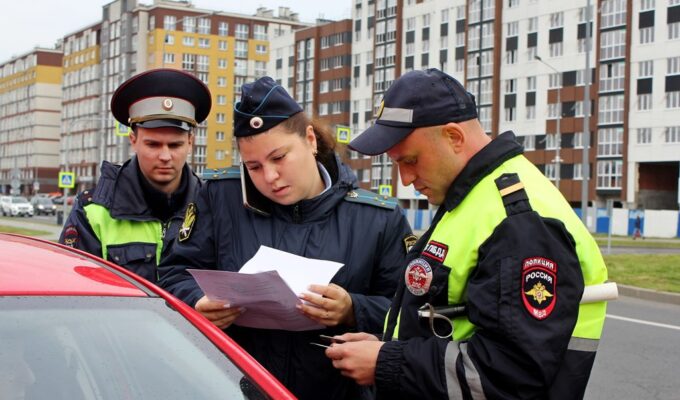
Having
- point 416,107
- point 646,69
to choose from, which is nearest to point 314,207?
point 416,107

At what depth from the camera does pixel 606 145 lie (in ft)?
188

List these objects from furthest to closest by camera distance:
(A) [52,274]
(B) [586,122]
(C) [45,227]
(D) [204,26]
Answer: (D) [204,26]
(C) [45,227]
(B) [586,122]
(A) [52,274]

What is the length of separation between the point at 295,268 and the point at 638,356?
6.97m

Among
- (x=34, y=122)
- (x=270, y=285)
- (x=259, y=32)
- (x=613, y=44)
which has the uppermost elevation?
(x=259, y=32)

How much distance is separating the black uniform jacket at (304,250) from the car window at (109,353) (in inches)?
25.4

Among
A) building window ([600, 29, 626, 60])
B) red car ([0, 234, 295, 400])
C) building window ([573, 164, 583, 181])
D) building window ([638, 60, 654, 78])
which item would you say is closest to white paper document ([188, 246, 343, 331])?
red car ([0, 234, 295, 400])

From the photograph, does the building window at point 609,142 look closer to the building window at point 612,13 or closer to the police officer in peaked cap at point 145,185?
the building window at point 612,13

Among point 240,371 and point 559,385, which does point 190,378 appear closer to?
point 240,371

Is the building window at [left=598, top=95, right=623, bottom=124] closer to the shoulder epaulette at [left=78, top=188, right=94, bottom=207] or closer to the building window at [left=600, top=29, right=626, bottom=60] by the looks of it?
the building window at [left=600, top=29, right=626, bottom=60]

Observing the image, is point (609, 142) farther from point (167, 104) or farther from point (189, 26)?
point (189, 26)

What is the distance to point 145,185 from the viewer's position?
3723 mm

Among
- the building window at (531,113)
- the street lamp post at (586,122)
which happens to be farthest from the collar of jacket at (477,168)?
the building window at (531,113)

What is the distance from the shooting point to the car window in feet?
6.47

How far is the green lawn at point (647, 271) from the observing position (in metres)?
15.1
